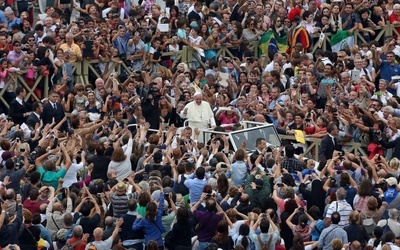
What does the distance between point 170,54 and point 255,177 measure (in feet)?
34.3

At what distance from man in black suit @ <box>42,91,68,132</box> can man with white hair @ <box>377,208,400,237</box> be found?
9442 mm

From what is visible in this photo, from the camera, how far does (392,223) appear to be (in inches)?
1198

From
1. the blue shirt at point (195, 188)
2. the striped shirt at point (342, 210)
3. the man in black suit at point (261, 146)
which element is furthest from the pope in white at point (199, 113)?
the striped shirt at point (342, 210)

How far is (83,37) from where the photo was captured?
40500 mm

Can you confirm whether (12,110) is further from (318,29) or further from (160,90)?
(318,29)

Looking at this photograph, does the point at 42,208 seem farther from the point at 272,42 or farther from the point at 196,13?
the point at 272,42

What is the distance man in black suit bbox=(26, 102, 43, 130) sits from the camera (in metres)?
37.2

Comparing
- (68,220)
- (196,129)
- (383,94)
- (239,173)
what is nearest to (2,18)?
(196,129)

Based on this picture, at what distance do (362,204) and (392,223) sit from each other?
1.10m

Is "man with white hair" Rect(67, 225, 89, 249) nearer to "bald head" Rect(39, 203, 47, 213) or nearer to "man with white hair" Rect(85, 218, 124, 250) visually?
"man with white hair" Rect(85, 218, 124, 250)

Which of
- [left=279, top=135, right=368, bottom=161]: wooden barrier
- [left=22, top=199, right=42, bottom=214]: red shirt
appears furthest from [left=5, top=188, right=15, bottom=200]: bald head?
[left=279, top=135, right=368, bottom=161]: wooden barrier

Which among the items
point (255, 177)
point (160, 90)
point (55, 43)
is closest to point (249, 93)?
point (160, 90)

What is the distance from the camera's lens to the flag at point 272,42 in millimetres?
43312

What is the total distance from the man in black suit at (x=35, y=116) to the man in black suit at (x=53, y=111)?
12 centimetres
